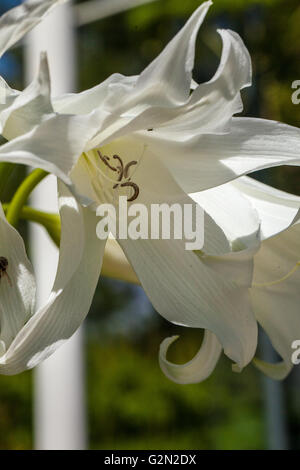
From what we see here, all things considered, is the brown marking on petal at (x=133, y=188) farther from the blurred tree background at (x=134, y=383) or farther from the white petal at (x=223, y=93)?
the blurred tree background at (x=134, y=383)

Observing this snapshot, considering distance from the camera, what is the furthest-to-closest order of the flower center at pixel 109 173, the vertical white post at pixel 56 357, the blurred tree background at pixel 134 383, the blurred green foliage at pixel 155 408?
the blurred green foliage at pixel 155 408 < the blurred tree background at pixel 134 383 < the vertical white post at pixel 56 357 < the flower center at pixel 109 173

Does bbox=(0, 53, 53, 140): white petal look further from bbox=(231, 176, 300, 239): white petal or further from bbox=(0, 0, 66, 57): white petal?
bbox=(231, 176, 300, 239): white petal

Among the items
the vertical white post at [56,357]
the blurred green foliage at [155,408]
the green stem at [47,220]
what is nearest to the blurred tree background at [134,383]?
the blurred green foliage at [155,408]

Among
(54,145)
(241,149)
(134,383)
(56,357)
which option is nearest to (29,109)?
(54,145)

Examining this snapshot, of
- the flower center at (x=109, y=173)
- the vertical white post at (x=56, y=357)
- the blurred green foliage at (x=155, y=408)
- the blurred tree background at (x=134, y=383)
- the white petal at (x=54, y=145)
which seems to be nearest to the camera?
the white petal at (x=54, y=145)

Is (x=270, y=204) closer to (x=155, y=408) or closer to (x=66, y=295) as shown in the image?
(x=66, y=295)
